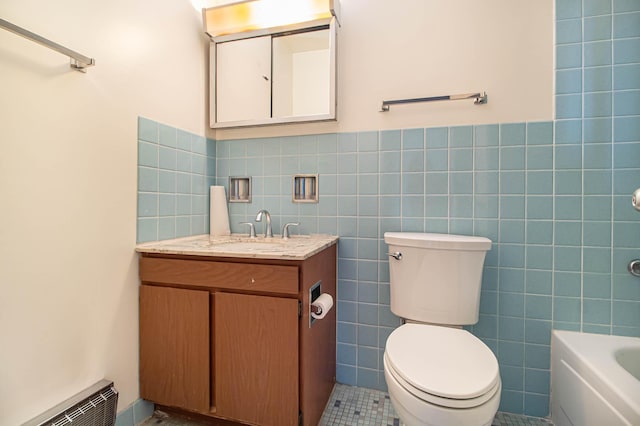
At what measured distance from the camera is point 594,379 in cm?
102

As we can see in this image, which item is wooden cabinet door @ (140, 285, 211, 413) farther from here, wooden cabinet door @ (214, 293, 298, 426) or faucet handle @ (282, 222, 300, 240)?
faucet handle @ (282, 222, 300, 240)

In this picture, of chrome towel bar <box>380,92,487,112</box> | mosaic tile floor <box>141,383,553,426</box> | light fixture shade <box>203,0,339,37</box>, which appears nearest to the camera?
mosaic tile floor <box>141,383,553,426</box>

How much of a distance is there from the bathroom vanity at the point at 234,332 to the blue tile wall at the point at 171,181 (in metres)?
0.15

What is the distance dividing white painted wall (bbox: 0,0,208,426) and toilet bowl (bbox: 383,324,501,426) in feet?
3.71

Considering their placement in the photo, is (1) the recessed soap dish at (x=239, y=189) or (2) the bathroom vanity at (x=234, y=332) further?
(1) the recessed soap dish at (x=239, y=189)

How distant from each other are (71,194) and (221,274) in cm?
60

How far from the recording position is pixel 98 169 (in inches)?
45.2

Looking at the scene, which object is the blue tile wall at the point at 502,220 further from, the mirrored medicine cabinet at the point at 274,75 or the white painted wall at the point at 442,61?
the mirrored medicine cabinet at the point at 274,75

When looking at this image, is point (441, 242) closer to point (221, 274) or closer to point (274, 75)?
point (221, 274)

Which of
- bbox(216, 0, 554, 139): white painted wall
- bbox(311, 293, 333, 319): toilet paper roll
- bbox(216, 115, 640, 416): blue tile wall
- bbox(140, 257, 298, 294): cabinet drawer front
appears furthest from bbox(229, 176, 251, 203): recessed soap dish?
bbox(311, 293, 333, 319): toilet paper roll

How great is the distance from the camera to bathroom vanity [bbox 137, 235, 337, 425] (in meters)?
1.12

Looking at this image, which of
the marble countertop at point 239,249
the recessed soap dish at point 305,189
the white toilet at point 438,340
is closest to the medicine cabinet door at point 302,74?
the recessed soap dish at point 305,189

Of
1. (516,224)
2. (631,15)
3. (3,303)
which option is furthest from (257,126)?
(631,15)

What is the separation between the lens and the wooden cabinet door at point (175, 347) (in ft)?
4.01
